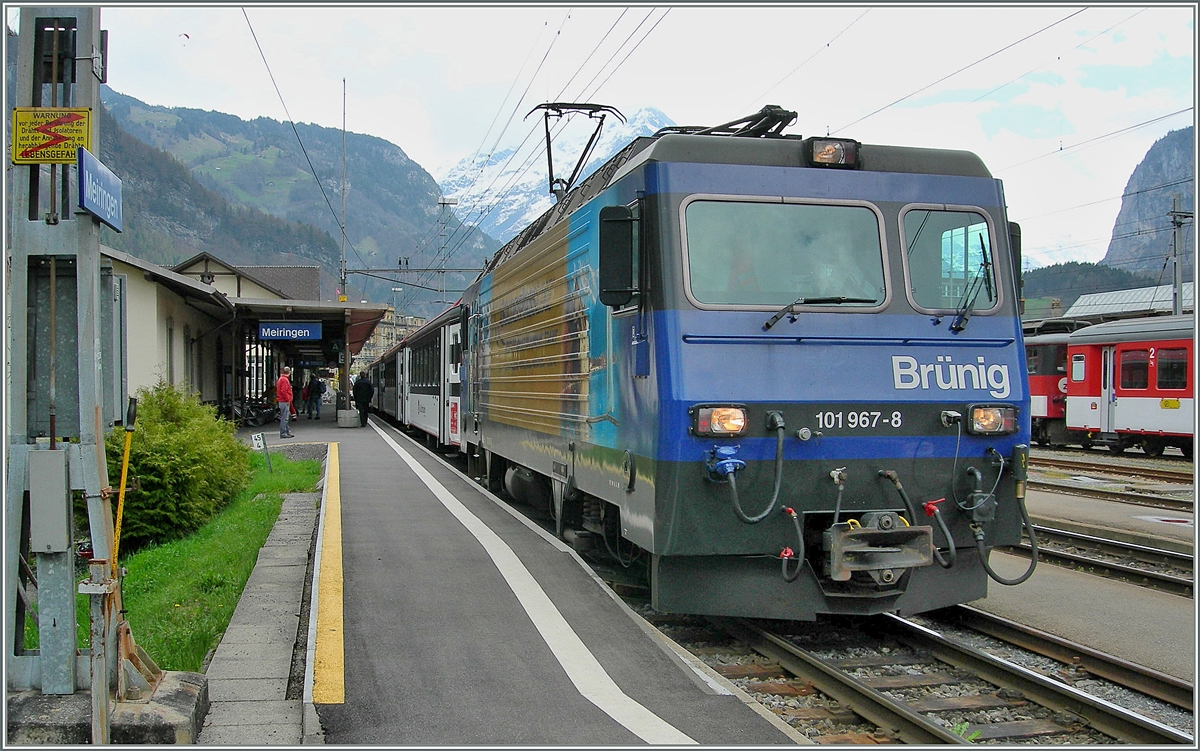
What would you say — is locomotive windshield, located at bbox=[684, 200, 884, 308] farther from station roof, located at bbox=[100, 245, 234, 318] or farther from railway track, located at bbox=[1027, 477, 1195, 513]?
station roof, located at bbox=[100, 245, 234, 318]

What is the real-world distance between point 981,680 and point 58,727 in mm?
4643

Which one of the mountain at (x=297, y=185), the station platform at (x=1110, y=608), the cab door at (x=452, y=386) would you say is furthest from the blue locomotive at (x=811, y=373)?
the mountain at (x=297, y=185)

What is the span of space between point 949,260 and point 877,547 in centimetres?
190

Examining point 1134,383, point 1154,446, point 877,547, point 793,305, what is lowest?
point 1154,446

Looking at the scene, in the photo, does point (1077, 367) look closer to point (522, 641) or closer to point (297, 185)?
point (522, 641)

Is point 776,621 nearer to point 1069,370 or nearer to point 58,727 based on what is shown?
point 58,727

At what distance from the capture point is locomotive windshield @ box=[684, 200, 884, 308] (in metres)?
5.63

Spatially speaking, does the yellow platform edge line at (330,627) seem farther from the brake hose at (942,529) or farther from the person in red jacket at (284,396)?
the person in red jacket at (284,396)

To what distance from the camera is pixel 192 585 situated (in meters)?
7.13

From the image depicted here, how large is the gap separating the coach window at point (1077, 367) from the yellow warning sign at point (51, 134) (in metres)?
→ 22.3

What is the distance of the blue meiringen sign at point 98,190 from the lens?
400 centimetres

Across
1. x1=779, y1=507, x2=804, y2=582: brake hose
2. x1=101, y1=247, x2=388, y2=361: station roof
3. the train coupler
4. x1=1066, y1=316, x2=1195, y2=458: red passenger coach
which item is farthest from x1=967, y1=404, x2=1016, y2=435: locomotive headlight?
x1=101, y1=247, x2=388, y2=361: station roof

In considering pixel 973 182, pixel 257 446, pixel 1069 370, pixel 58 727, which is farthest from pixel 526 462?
pixel 1069 370

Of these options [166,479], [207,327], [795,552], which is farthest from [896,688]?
[207,327]
